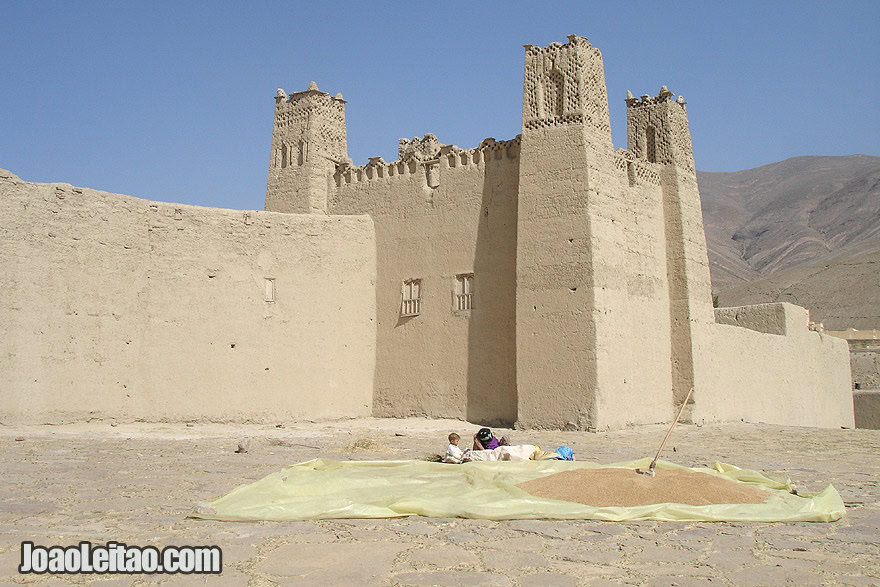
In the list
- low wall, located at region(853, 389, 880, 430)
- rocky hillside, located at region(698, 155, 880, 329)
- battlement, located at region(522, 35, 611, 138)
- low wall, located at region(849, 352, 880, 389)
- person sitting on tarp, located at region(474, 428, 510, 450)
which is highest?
rocky hillside, located at region(698, 155, 880, 329)

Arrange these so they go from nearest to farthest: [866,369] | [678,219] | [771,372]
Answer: [678,219], [771,372], [866,369]

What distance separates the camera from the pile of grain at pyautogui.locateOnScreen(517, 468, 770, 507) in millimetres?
6145

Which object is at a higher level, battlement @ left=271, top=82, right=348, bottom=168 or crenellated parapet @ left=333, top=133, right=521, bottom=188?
battlement @ left=271, top=82, right=348, bottom=168

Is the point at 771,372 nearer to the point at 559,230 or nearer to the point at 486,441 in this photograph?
the point at 559,230

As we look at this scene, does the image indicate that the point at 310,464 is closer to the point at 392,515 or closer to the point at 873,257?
the point at 392,515

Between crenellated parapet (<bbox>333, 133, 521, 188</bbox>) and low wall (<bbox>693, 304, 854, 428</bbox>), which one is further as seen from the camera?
low wall (<bbox>693, 304, 854, 428</bbox>)

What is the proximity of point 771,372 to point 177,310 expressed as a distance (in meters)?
13.9

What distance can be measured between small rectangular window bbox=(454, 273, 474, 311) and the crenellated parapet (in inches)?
82.8

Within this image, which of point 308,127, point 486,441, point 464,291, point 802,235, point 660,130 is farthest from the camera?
point 802,235

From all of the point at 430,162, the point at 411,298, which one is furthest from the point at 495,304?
the point at 430,162

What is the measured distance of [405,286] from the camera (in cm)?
1669

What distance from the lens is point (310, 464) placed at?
26.9 feet

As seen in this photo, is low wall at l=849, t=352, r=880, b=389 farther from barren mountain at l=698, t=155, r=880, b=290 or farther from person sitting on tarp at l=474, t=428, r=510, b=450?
barren mountain at l=698, t=155, r=880, b=290

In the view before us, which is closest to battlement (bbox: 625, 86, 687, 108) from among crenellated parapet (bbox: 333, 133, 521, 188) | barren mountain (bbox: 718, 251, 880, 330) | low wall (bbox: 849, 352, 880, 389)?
crenellated parapet (bbox: 333, 133, 521, 188)
